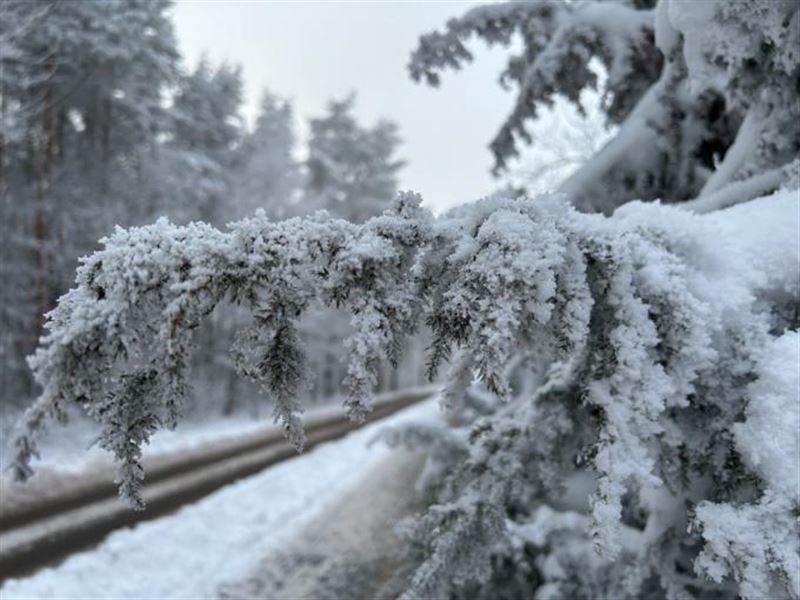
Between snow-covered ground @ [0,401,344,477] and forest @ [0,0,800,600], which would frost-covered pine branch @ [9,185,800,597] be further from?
snow-covered ground @ [0,401,344,477]

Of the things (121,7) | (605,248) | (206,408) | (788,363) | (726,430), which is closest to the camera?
(605,248)

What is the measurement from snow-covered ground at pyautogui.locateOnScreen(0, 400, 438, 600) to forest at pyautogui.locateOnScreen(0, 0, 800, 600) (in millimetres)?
551

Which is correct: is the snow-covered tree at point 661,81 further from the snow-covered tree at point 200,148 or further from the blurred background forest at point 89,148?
the snow-covered tree at point 200,148

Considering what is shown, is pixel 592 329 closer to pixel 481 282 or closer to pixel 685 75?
pixel 481 282

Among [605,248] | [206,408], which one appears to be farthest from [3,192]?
[605,248]

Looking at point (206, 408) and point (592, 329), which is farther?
point (206, 408)

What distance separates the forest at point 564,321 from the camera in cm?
189

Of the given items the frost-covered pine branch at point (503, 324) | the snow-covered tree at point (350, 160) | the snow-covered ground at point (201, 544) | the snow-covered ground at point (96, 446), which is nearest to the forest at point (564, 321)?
the frost-covered pine branch at point (503, 324)

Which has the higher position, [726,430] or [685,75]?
[685,75]

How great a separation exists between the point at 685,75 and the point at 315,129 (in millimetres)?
36239

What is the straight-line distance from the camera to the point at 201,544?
8.73m

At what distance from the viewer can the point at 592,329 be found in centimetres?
260

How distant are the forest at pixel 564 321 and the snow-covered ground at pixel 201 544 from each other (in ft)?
1.81

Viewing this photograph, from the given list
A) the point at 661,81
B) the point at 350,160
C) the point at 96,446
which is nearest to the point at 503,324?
the point at 661,81
